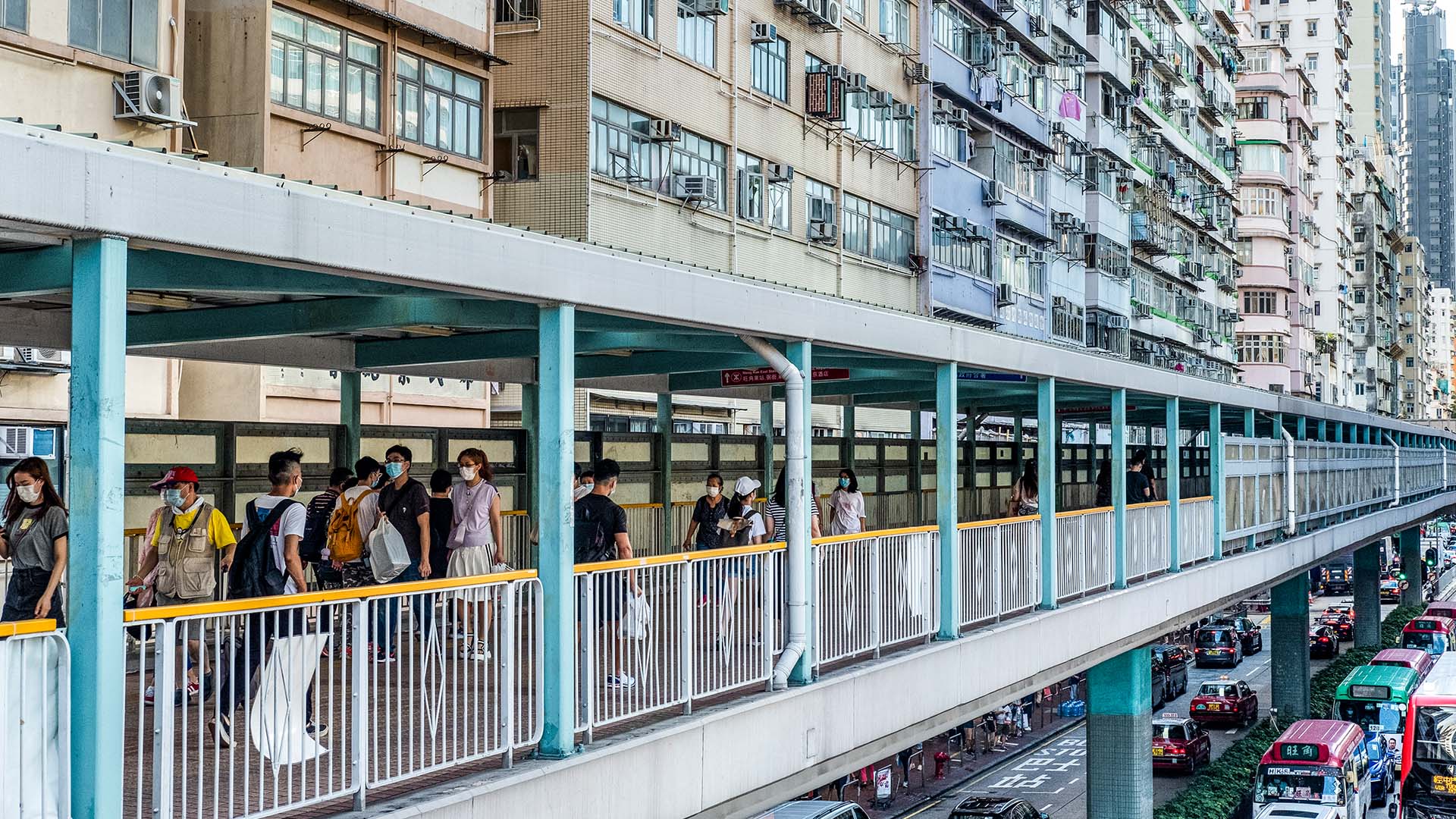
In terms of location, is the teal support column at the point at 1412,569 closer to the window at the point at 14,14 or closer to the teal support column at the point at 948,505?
the teal support column at the point at 948,505

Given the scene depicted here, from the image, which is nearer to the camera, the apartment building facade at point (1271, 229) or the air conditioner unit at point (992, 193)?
the air conditioner unit at point (992, 193)

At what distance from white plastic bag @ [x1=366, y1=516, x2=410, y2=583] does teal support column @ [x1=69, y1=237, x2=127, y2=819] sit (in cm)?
418

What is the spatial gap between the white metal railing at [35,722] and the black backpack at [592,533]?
18.4 ft

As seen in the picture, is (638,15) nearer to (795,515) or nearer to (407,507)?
(407,507)

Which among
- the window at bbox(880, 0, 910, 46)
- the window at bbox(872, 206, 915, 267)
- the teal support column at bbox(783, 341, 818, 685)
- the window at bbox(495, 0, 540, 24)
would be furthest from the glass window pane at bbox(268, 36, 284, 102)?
the window at bbox(880, 0, 910, 46)

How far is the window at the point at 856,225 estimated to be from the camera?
39.3 metres

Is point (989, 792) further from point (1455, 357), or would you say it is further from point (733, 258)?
point (1455, 357)

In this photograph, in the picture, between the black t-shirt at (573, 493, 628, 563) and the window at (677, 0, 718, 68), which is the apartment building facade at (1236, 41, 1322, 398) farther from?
the black t-shirt at (573, 493, 628, 563)

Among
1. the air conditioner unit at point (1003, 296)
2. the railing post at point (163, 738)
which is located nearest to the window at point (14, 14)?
the railing post at point (163, 738)

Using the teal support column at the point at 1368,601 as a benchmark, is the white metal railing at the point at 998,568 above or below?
above

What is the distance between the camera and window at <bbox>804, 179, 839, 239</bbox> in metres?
37.4

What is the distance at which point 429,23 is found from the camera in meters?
27.1

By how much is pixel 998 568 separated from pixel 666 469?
6.05 metres

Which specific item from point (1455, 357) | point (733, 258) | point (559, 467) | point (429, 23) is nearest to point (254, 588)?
point (559, 467)
